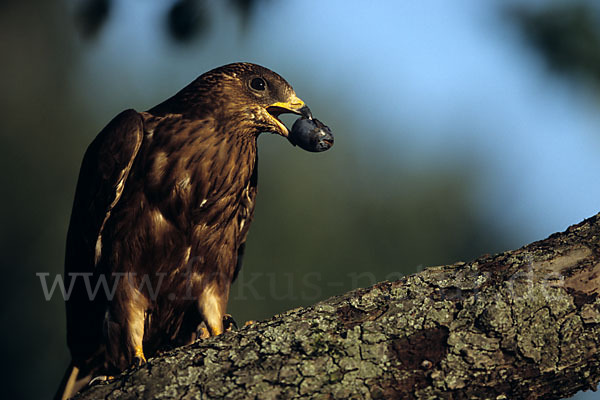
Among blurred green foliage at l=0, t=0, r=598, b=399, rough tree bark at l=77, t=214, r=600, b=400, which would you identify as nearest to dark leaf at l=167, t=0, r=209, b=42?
rough tree bark at l=77, t=214, r=600, b=400

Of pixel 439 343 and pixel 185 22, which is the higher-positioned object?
pixel 185 22

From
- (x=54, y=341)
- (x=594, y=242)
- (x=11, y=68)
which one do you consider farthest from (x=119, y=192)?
(x=11, y=68)

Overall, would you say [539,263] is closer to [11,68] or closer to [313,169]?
[313,169]

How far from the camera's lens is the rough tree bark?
2.05 m

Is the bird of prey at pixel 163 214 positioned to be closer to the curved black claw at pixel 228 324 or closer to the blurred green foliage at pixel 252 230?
the curved black claw at pixel 228 324

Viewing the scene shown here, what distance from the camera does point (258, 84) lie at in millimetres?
3549

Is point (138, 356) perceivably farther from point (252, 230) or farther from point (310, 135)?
point (252, 230)

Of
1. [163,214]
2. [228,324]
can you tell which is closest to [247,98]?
[163,214]

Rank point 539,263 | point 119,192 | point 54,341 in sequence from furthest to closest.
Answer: point 54,341, point 119,192, point 539,263

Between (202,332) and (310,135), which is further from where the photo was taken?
(202,332)

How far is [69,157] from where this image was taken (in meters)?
8.69

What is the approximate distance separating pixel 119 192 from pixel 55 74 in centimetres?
672

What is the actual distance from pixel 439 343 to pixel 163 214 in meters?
1.79

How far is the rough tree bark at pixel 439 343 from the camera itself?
6.72ft
